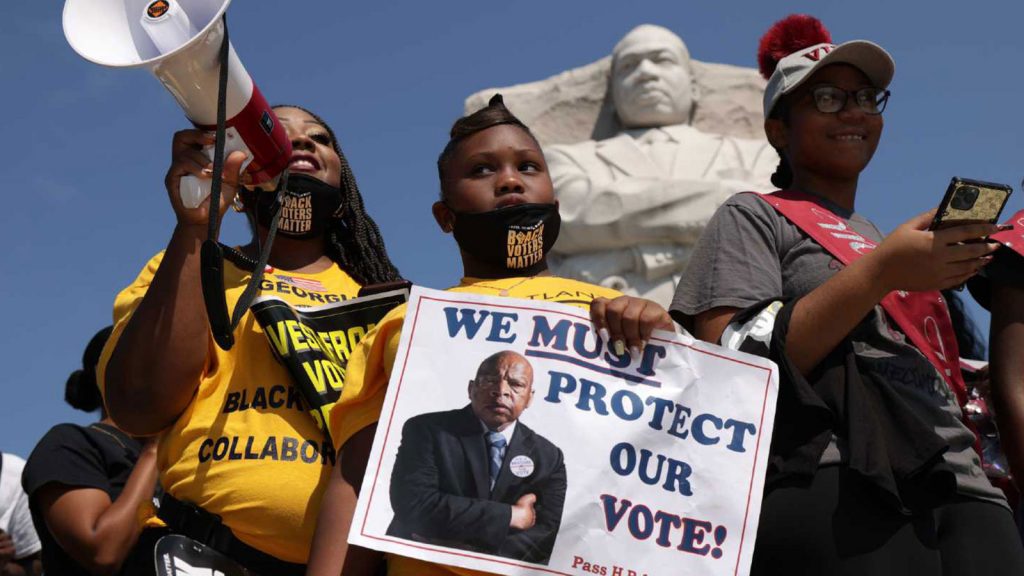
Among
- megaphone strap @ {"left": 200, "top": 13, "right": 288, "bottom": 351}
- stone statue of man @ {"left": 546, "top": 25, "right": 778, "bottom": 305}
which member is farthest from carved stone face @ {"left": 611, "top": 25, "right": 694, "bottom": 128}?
megaphone strap @ {"left": 200, "top": 13, "right": 288, "bottom": 351}

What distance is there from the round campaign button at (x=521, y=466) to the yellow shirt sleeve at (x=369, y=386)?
0.30m

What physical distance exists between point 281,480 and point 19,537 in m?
3.01

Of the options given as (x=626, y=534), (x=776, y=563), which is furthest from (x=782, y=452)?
(x=626, y=534)

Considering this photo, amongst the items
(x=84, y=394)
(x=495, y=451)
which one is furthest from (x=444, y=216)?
(x=84, y=394)

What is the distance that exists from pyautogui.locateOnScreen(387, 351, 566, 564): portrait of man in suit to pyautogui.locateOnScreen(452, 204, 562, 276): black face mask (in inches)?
16.6

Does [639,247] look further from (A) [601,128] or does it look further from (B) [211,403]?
(B) [211,403]

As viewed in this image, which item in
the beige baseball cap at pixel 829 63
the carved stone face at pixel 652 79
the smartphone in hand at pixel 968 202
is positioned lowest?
the smartphone in hand at pixel 968 202

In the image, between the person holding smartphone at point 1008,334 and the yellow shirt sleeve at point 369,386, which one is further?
the person holding smartphone at point 1008,334

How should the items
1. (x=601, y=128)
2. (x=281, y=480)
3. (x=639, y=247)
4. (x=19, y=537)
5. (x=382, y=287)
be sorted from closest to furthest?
(x=281, y=480) → (x=382, y=287) → (x=19, y=537) → (x=639, y=247) → (x=601, y=128)

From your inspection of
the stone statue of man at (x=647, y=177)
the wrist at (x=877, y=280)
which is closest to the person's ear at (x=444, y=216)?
the wrist at (x=877, y=280)

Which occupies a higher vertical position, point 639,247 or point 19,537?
point 639,247

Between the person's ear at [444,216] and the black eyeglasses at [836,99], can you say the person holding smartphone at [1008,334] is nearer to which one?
the black eyeglasses at [836,99]

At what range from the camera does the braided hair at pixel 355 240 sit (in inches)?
130

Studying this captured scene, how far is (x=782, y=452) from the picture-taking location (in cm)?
247
